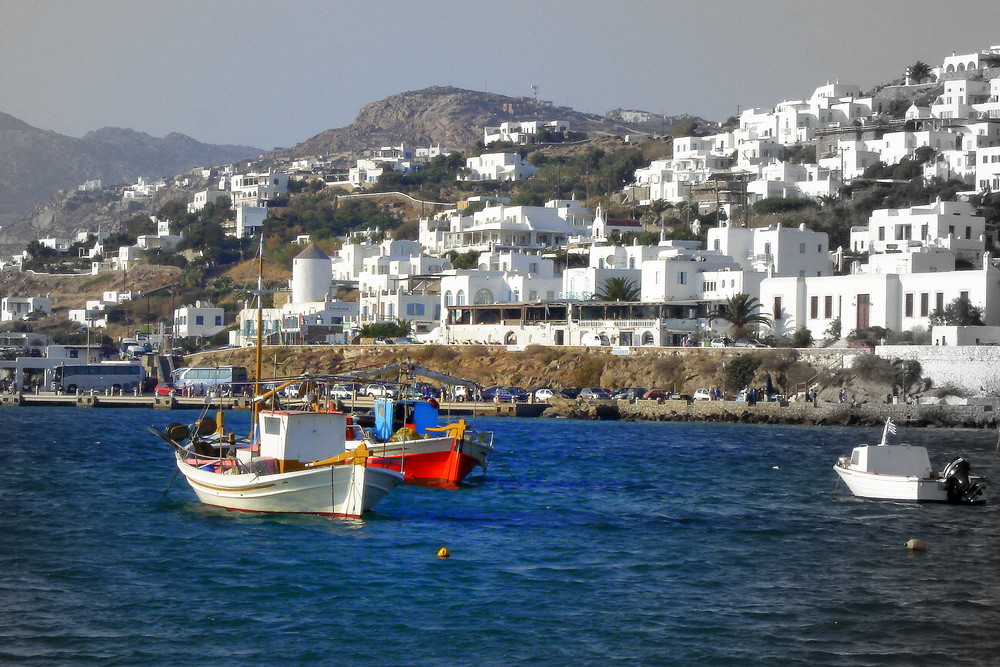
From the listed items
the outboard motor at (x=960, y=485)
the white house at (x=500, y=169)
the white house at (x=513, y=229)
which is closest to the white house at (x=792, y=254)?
the white house at (x=513, y=229)

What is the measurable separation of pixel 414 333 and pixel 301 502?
2803 inches

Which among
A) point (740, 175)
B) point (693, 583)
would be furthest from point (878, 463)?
point (740, 175)

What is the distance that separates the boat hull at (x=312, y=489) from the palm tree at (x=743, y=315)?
5344cm

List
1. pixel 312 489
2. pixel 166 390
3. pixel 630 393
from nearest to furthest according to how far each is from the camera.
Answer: pixel 312 489 → pixel 630 393 → pixel 166 390

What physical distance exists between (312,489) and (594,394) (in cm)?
4983

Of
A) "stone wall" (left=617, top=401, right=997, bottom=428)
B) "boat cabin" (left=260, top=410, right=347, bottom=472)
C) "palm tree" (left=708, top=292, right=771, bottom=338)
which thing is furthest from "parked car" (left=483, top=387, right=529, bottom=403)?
"boat cabin" (left=260, top=410, right=347, bottom=472)

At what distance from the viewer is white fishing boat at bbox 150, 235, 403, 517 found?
30.4m

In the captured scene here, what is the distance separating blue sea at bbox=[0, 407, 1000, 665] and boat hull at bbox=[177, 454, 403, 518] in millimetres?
433

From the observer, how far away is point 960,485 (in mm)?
35906

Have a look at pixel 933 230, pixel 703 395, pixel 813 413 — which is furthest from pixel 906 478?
pixel 933 230

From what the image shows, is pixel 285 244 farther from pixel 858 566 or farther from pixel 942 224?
pixel 858 566

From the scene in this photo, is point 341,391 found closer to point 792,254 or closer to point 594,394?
point 594,394

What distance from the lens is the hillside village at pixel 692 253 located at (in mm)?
80250

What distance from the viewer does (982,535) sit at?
100 ft
